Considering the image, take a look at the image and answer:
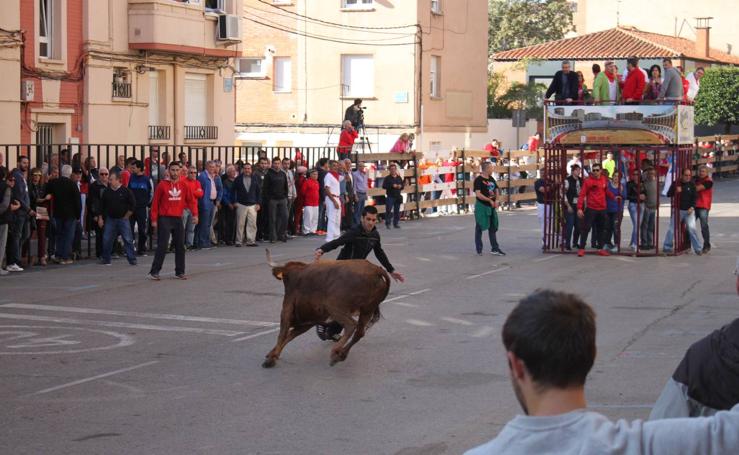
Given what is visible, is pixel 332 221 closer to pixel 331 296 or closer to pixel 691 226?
pixel 691 226

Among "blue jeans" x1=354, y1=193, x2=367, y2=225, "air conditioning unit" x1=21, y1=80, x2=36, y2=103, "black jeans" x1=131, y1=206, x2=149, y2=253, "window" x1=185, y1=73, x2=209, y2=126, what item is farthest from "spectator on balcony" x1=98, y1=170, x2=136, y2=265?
"window" x1=185, y1=73, x2=209, y2=126

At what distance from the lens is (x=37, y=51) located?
93.7 feet

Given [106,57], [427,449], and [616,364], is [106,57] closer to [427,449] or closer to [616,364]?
[616,364]

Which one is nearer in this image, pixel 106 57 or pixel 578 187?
pixel 578 187

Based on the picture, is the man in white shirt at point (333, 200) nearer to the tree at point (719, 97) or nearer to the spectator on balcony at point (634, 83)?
the spectator on balcony at point (634, 83)

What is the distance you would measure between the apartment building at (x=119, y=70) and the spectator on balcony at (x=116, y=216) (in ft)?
22.6

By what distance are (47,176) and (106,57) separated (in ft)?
30.1

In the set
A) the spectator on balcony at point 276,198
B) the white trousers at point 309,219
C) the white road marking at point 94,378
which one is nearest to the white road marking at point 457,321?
the white road marking at point 94,378

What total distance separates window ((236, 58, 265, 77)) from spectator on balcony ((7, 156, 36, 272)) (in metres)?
26.8

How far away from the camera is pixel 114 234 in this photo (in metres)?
21.5

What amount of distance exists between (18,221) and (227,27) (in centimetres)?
1478

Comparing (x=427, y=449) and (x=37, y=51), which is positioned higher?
(x=37, y=51)

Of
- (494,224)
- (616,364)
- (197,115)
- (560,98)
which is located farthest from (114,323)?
(197,115)

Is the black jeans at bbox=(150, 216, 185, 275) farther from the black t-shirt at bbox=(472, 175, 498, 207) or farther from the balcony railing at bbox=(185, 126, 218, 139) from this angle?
the balcony railing at bbox=(185, 126, 218, 139)
